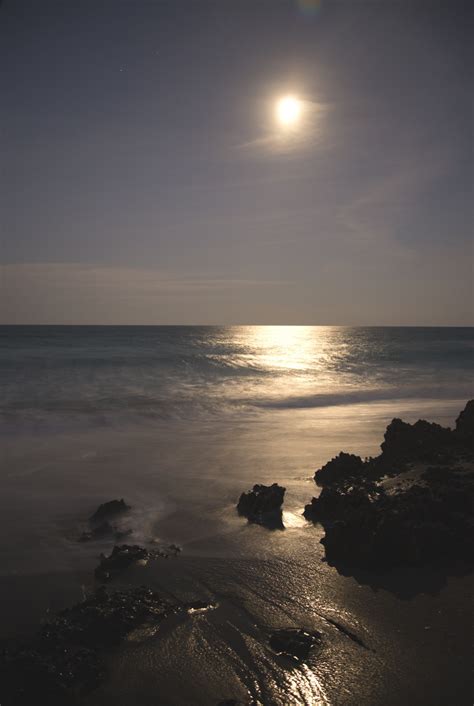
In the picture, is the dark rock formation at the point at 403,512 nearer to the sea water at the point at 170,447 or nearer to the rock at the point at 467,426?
the rock at the point at 467,426

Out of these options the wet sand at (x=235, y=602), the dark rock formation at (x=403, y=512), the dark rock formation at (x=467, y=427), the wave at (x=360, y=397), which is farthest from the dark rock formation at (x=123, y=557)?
the wave at (x=360, y=397)

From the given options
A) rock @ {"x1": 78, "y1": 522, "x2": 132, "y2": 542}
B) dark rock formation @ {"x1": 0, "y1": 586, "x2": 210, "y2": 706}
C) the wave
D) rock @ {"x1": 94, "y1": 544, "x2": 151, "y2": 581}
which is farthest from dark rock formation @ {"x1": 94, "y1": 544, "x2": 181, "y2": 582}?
the wave

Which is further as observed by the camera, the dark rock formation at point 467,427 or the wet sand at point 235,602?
the dark rock formation at point 467,427

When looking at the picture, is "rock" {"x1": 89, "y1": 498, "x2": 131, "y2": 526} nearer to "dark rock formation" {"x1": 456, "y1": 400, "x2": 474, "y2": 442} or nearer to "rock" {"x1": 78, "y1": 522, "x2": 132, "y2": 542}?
"rock" {"x1": 78, "y1": 522, "x2": 132, "y2": 542}

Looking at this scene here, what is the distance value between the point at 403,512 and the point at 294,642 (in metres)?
2.33

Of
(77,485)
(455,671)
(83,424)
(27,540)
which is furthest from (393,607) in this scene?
(83,424)

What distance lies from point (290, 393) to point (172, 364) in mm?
20917

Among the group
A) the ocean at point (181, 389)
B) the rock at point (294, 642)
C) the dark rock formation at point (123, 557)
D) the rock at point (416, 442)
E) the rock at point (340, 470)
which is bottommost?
the ocean at point (181, 389)

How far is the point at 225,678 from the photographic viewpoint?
382 centimetres

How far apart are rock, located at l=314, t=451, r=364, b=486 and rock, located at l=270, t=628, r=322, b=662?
3.95 meters

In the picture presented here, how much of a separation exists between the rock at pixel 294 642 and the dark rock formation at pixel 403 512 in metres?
1.48

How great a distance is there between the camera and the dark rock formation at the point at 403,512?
18.1 ft

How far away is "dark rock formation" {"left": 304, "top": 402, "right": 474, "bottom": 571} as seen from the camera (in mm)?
5516

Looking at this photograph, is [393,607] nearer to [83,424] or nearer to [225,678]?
[225,678]
